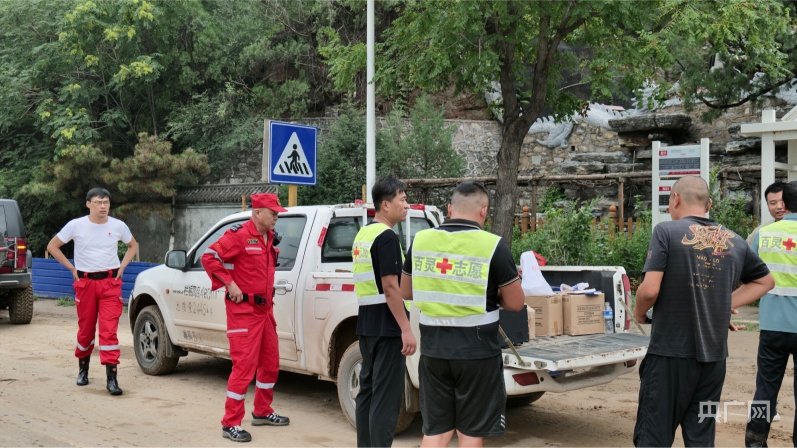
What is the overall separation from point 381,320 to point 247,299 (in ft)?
4.94

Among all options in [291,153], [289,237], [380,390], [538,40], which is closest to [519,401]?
[380,390]

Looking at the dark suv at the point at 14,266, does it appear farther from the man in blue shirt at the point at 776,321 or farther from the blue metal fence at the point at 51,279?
the man in blue shirt at the point at 776,321

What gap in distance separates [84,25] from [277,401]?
15.3 metres

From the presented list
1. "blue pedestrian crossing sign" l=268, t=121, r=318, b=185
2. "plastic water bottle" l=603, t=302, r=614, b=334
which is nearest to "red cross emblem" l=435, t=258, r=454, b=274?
"plastic water bottle" l=603, t=302, r=614, b=334

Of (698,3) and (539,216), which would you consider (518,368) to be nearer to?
(698,3)

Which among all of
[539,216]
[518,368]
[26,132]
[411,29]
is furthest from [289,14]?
[518,368]

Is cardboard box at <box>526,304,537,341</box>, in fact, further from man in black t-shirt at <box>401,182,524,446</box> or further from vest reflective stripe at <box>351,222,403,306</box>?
man in black t-shirt at <box>401,182,524,446</box>

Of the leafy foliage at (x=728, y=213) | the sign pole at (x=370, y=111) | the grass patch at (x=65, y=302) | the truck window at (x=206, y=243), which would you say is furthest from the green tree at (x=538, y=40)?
the grass patch at (x=65, y=302)

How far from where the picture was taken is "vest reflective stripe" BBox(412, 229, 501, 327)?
436 centimetres

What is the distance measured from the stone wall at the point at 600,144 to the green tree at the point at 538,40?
650 cm

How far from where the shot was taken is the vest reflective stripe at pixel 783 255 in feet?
18.1

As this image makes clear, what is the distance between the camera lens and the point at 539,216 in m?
18.6

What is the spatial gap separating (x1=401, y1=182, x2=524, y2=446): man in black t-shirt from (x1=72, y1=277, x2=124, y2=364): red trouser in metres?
4.61

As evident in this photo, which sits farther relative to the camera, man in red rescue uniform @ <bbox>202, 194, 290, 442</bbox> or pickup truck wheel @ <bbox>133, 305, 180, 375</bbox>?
pickup truck wheel @ <bbox>133, 305, 180, 375</bbox>
